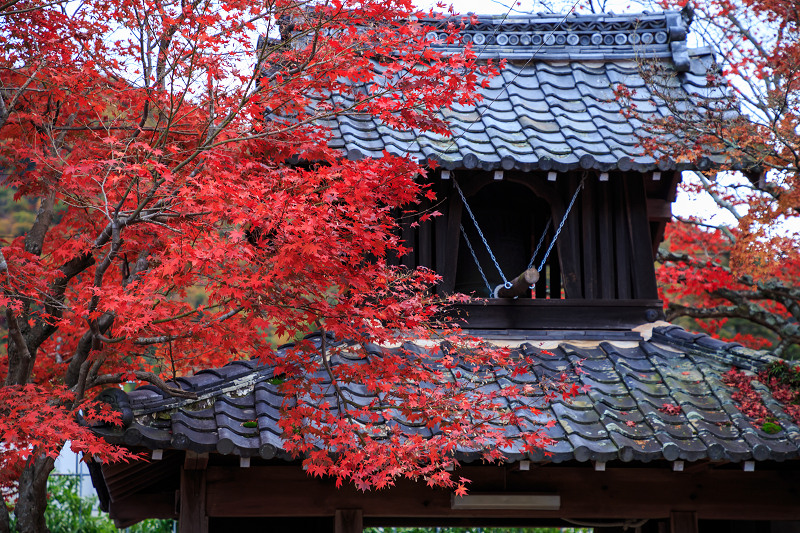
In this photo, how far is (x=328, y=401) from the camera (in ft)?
23.9

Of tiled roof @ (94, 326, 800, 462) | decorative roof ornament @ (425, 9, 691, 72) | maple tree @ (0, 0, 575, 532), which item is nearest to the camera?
maple tree @ (0, 0, 575, 532)

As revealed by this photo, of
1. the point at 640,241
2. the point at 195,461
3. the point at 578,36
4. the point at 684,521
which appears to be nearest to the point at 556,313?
the point at 640,241

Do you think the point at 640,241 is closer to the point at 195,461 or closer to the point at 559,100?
the point at 559,100

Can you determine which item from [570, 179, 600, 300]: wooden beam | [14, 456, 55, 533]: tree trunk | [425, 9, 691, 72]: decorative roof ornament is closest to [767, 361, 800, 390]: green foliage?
[570, 179, 600, 300]: wooden beam

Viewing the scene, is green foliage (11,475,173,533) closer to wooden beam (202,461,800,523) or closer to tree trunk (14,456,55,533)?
tree trunk (14,456,55,533)

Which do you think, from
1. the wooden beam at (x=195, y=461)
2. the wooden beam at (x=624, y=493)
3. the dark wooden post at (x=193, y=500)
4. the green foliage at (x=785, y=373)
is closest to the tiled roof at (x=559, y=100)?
the green foliage at (x=785, y=373)

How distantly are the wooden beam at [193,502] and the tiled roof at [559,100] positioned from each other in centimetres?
344

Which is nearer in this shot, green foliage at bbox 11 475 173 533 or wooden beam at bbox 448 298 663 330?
wooden beam at bbox 448 298 663 330

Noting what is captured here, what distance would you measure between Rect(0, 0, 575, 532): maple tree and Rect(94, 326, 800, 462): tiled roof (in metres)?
0.30

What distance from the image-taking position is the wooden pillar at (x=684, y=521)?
7949 mm

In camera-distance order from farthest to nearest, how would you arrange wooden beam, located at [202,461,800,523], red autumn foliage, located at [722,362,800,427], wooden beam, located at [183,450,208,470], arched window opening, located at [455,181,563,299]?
1. arched window opening, located at [455,181,563,299]
2. wooden beam, located at [202,461,800,523]
3. red autumn foliage, located at [722,362,800,427]
4. wooden beam, located at [183,450,208,470]

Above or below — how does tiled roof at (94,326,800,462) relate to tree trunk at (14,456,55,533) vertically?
above

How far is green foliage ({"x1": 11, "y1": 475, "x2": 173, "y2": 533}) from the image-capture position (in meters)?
14.3

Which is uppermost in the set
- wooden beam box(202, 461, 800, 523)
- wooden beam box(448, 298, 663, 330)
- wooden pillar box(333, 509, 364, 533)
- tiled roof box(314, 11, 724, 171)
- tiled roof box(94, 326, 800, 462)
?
tiled roof box(314, 11, 724, 171)
